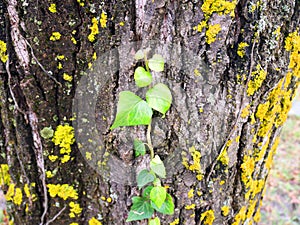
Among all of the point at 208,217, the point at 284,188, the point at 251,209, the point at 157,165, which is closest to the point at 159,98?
the point at 157,165

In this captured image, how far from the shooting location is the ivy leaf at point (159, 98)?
73 centimetres

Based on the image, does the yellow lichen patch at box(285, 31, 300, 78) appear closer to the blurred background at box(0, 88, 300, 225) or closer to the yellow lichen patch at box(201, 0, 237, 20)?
the yellow lichen patch at box(201, 0, 237, 20)

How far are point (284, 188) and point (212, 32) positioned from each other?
227 cm

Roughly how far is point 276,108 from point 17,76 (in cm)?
65

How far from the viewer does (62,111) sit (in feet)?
2.69

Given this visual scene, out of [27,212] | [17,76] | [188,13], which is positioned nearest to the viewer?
[188,13]

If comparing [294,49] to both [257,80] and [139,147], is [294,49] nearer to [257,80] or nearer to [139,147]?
[257,80]

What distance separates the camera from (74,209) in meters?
0.92

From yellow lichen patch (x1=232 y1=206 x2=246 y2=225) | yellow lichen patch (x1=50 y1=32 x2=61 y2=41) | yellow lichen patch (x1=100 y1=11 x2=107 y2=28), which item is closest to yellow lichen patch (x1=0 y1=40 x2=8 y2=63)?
yellow lichen patch (x1=50 y1=32 x2=61 y2=41)

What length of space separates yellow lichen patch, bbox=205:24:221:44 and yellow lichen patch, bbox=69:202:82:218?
1.80ft

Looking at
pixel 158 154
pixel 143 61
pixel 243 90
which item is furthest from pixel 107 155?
pixel 243 90

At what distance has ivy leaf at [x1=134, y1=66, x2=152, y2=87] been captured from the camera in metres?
0.73

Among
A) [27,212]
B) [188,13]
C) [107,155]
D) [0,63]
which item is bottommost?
[27,212]

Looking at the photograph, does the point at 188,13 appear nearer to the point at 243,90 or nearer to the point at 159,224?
the point at 243,90
